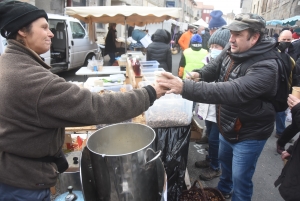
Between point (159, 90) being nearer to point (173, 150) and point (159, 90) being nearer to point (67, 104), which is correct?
point (67, 104)

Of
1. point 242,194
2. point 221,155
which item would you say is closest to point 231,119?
point 221,155

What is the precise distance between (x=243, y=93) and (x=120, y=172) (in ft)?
3.44

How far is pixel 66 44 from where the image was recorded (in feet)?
27.6

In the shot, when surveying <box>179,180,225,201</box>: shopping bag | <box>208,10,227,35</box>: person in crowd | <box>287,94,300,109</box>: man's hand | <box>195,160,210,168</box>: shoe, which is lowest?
<box>195,160,210,168</box>: shoe

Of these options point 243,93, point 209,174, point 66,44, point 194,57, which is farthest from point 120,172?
point 66,44

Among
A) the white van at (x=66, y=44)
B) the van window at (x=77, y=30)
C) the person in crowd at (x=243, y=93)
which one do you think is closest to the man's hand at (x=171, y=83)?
the person in crowd at (x=243, y=93)

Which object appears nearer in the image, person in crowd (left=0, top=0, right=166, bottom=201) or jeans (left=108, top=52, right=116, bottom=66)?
person in crowd (left=0, top=0, right=166, bottom=201)

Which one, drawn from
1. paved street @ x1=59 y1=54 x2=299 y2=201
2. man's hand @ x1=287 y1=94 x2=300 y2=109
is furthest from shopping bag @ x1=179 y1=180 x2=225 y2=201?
man's hand @ x1=287 y1=94 x2=300 y2=109

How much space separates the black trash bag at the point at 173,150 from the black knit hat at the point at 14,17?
1.56 meters

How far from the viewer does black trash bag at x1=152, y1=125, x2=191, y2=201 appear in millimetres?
2367

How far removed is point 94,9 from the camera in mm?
5625

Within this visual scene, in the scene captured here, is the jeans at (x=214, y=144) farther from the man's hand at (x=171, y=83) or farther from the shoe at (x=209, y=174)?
the man's hand at (x=171, y=83)

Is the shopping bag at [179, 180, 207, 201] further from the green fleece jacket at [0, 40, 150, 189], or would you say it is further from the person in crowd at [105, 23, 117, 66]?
the person in crowd at [105, 23, 117, 66]

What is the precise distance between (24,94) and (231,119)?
1.60 meters
